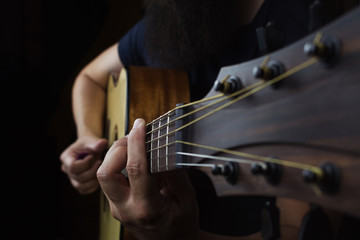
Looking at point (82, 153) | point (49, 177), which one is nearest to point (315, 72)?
point (82, 153)

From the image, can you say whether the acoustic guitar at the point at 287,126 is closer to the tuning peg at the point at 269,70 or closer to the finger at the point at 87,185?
the tuning peg at the point at 269,70

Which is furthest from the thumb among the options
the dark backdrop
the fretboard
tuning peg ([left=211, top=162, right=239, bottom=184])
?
the dark backdrop

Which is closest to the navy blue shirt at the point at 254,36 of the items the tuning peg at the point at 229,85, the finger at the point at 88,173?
the tuning peg at the point at 229,85

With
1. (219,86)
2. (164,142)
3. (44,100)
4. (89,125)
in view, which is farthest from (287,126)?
(44,100)

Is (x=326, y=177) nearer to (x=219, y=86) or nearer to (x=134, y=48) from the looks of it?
(x=219, y=86)

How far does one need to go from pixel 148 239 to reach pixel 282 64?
0.48 metres

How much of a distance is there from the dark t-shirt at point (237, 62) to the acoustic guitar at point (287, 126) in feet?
1.04

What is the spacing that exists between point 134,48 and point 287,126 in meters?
0.95

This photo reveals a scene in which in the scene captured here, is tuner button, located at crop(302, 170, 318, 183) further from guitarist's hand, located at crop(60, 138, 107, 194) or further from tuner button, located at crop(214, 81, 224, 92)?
guitarist's hand, located at crop(60, 138, 107, 194)

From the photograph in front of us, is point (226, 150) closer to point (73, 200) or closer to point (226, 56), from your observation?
point (226, 56)

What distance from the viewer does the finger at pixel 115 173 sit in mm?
694

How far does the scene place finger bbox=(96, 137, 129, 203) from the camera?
694 millimetres

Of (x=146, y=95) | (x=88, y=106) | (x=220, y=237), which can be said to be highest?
(x=88, y=106)

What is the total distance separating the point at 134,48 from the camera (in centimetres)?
124
